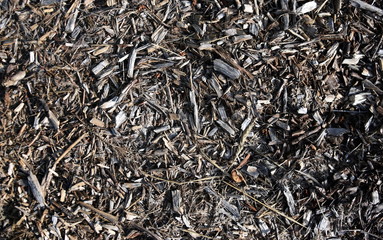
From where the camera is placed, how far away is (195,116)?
6.82ft

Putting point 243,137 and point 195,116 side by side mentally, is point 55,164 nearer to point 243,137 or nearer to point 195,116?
point 195,116

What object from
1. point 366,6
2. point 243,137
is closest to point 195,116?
point 243,137

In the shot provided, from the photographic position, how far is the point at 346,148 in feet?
6.82

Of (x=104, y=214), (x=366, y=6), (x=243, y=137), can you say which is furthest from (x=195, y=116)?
(x=366, y=6)

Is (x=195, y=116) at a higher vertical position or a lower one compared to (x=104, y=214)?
higher

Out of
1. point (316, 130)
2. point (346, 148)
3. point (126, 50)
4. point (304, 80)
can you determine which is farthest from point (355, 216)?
point (126, 50)

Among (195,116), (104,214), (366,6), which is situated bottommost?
(104,214)

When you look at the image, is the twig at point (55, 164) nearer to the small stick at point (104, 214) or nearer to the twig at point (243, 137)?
the small stick at point (104, 214)

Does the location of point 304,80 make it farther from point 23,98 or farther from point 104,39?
point 23,98

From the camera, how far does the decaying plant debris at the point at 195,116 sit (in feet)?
6.72

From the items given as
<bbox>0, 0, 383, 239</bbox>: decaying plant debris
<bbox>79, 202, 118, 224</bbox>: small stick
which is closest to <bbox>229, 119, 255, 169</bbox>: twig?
<bbox>0, 0, 383, 239</bbox>: decaying plant debris

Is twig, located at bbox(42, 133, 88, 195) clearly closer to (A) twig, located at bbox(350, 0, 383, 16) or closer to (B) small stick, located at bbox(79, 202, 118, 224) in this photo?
(B) small stick, located at bbox(79, 202, 118, 224)

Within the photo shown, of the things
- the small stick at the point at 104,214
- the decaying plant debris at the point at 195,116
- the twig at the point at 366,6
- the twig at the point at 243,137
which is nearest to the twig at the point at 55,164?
the decaying plant debris at the point at 195,116

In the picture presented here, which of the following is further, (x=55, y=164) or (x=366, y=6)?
(x=55, y=164)
